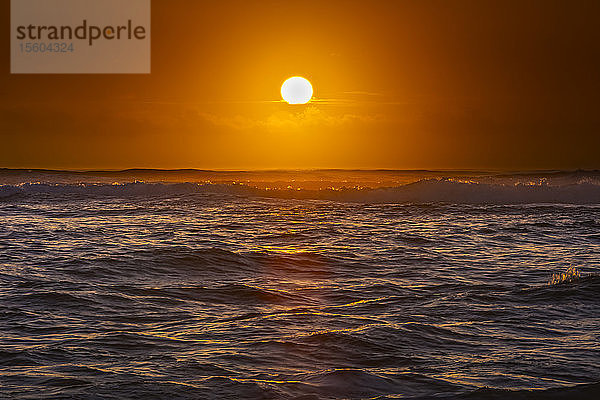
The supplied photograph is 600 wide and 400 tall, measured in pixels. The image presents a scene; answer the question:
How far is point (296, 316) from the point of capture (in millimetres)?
8352

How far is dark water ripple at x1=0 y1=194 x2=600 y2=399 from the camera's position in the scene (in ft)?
19.2

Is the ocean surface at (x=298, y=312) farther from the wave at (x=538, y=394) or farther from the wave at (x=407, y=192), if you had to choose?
the wave at (x=407, y=192)

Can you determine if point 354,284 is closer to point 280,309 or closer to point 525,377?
point 280,309

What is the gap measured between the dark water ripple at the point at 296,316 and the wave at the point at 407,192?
58.2 ft

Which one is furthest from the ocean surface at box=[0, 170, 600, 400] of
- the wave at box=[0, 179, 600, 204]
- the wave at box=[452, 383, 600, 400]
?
the wave at box=[0, 179, 600, 204]

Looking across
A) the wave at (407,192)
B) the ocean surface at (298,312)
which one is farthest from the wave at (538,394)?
the wave at (407,192)

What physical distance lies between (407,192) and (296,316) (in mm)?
29091

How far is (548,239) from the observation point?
17.7 metres

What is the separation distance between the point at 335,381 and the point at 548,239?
525 inches

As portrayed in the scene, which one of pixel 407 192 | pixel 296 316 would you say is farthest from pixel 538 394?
pixel 407 192

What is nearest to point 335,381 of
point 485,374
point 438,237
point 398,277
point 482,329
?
point 485,374

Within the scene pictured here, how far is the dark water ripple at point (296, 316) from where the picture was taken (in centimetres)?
584

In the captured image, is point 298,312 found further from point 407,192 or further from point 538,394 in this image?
point 407,192

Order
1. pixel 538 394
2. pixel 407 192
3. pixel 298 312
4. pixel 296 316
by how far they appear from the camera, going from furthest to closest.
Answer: pixel 407 192
pixel 298 312
pixel 296 316
pixel 538 394
